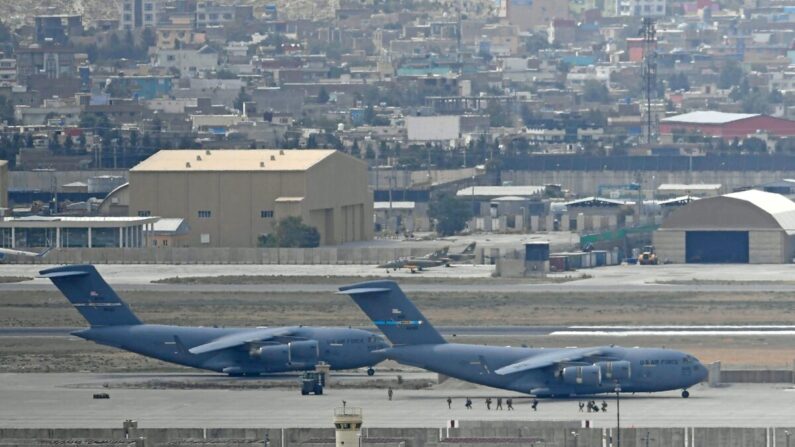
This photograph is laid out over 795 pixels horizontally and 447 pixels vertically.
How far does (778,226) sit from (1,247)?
168 feet

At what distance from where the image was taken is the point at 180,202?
172 m

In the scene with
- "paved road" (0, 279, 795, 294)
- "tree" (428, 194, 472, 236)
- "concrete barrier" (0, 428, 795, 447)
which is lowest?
"tree" (428, 194, 472, 236)

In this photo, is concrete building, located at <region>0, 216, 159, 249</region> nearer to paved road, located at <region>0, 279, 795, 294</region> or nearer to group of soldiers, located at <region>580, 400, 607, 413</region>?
paved road, located at <region>0, 279, 795, 294</region>

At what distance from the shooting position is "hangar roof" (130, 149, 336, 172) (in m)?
170

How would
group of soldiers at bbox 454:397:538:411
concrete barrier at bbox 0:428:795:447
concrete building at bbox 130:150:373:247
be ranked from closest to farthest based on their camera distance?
1. concrete barrier at bbox 0:428:795:447
2. group of soldiers at bbox 454:397:538:411
3. concrete building at bbox 130:150:373:247

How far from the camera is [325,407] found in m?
88.6

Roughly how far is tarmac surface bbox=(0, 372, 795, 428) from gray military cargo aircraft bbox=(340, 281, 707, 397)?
0.60 m

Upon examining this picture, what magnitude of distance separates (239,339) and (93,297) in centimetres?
630

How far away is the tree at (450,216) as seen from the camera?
619ft

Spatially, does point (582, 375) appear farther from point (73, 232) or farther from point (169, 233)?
point (169, 233)

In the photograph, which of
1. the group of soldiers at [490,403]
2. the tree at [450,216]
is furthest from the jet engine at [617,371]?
the tree at [450,216]

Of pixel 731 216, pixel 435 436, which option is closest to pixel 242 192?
pixel 731 216

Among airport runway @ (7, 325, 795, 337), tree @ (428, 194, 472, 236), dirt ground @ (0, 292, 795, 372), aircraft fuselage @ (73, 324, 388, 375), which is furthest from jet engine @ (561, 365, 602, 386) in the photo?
tree @ (428, 194, 472, 236)

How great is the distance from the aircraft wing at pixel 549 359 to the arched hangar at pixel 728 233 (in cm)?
6564
